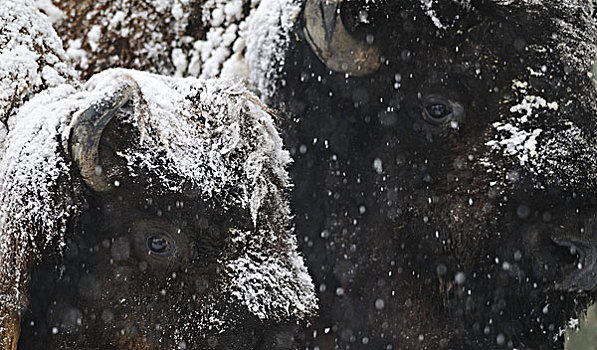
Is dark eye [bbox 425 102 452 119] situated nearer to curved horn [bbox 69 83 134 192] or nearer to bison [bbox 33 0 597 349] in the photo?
bison [bbox 33 0 597 349]

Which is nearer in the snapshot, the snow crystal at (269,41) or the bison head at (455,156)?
the bison head at (455,156)

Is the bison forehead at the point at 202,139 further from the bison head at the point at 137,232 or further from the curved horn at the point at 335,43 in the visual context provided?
the curved horn at the point at 335,43

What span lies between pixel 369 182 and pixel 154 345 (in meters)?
1.50

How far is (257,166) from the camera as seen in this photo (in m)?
3.72

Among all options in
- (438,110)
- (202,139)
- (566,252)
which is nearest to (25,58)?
(202,139)

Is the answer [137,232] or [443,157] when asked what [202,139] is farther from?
[443,157]

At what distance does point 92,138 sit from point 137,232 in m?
0.45

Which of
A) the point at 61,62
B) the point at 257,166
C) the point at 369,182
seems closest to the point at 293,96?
the point at 369,182

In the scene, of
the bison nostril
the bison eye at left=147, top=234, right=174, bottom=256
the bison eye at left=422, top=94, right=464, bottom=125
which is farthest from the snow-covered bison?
the bison nostril

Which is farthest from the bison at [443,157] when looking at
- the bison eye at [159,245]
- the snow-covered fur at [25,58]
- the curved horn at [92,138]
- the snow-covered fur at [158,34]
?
the curved horn at [92,138]

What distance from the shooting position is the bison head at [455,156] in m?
3.94

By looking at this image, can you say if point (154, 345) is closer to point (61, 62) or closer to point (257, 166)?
point (257, 166)

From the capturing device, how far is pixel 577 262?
12.7ft

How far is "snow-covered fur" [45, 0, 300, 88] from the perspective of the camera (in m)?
4.95
